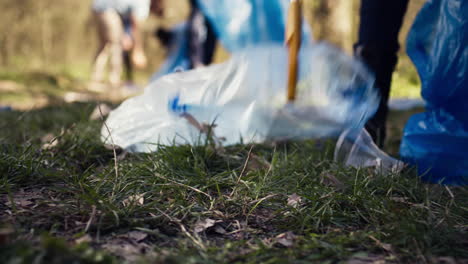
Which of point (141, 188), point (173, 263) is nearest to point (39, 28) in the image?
point (141, 188)

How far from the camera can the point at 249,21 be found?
249cm

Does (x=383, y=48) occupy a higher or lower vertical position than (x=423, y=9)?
lower

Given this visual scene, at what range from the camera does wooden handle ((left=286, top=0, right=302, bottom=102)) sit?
4.66ft

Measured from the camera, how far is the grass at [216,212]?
2.55 ft

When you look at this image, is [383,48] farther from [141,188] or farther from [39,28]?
[39,28]

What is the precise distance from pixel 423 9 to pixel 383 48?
174 mm

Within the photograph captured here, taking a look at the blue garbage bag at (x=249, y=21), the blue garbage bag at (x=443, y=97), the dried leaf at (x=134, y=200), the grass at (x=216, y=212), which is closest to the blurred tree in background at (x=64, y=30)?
the blue garbage bag at (x=249, y=21)

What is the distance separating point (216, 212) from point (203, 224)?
0.05m

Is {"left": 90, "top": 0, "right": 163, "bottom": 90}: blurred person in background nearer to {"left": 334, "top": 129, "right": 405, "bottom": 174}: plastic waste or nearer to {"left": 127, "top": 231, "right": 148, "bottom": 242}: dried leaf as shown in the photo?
{"left": 334, "top": 129, "right": 405, "bottom": 174}: plastic waste

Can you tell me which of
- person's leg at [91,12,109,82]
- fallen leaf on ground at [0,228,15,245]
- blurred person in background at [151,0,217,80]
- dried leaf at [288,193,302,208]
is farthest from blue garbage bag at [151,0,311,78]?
person's leg at [91,12,109,82]

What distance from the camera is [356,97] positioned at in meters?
1.46

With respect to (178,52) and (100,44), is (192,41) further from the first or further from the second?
(100,44)

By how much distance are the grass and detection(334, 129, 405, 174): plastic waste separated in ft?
0.23

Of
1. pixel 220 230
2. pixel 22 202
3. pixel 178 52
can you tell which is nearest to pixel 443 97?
pixel 220 230
